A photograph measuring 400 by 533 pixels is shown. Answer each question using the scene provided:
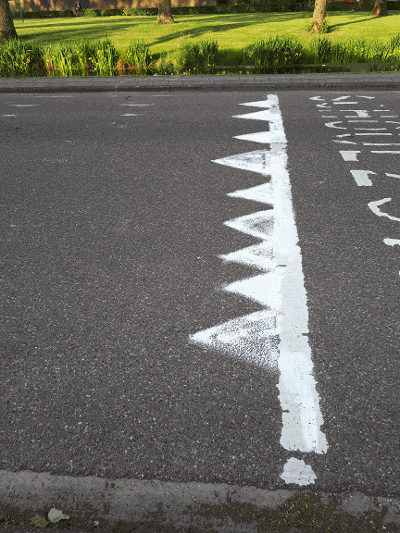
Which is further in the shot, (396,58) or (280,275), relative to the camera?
(396,58)

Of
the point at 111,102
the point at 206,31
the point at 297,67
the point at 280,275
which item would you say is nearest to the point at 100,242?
the point at 280,275

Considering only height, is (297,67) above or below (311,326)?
above

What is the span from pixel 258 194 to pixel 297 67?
8757 millimetres

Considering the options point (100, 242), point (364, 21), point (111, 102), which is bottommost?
point (100, 242)

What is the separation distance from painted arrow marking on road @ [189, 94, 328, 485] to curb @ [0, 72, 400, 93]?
6169 millimetres

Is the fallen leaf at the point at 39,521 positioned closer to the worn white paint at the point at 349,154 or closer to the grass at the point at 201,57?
the worn white paint at the point at 349,154

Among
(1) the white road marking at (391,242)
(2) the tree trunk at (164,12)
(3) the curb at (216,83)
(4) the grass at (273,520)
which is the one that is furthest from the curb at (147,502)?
(2) the tree trunk at (164,12)

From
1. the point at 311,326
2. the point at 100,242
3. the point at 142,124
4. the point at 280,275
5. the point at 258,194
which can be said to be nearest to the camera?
the point at 311,326

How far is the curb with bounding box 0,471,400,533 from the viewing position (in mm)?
2123

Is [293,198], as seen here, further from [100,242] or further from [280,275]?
[100,242]

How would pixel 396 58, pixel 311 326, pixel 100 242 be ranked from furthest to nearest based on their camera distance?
1. pixel 396 58
2. pixel 100 242
3. pixel 311 326

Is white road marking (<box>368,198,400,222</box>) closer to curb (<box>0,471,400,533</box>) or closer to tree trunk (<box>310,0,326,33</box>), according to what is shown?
curb (<box>0,471,400,533</box>)

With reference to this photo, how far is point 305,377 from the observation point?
2.88 metres

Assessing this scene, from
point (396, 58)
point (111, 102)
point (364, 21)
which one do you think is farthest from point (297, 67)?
point (364, 21)
